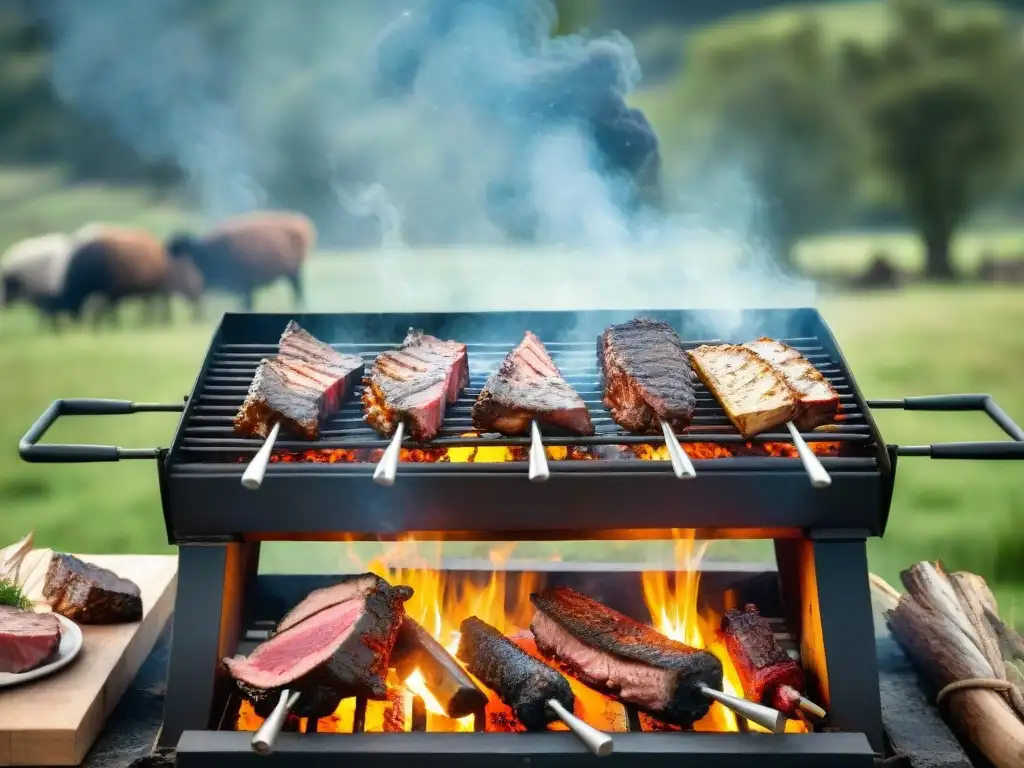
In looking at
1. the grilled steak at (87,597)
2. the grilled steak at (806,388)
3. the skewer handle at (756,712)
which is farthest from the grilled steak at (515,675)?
the grilled steak at (87,597)

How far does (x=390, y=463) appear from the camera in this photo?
2.18 metres

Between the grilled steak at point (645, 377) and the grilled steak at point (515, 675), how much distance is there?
71 cm

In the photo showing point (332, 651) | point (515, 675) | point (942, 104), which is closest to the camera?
point (332, 651)

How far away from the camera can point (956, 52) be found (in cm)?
800

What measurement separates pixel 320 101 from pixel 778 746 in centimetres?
668

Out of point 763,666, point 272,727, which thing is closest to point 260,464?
point 272,727

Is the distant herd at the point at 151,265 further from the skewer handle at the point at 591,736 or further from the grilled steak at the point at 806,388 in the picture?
the skewer handle at the point at 591,736

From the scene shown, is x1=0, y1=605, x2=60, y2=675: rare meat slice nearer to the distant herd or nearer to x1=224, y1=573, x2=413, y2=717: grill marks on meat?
x1=224, y1=573, x2=413, y2=717: grill marks on meat

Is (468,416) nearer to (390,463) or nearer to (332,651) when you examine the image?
(390,463)

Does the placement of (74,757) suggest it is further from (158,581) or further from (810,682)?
(810,682)

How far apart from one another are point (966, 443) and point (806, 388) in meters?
0.44

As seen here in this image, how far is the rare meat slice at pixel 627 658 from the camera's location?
2.42 m

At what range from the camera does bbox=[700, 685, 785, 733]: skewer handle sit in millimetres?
2164

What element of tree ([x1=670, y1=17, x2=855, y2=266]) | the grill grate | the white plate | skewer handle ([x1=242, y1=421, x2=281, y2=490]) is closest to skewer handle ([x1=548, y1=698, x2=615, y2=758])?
the grill grate
